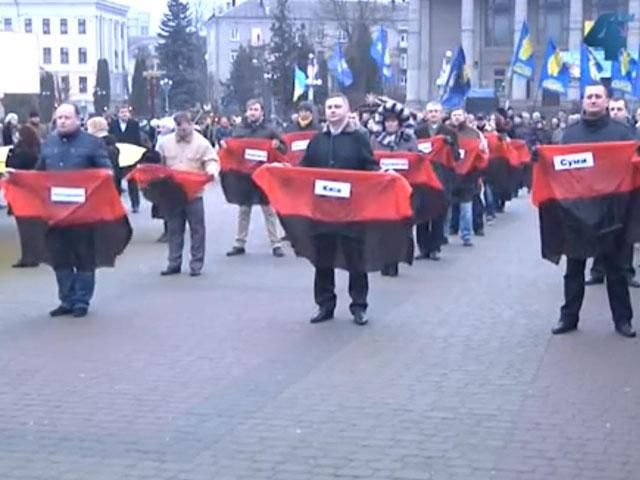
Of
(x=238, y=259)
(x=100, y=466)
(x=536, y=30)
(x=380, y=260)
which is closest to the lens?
(x=100, y=466)

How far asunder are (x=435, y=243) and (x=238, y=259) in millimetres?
2451

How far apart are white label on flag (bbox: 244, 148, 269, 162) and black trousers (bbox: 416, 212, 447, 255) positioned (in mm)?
2284

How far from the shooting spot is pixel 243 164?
1875 centimetres

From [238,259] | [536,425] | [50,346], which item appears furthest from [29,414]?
[238,259]

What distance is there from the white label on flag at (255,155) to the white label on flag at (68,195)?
565cm

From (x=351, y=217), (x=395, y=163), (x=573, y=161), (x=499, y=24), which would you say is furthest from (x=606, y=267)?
(x=499, y=24)

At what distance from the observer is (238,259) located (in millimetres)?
17641

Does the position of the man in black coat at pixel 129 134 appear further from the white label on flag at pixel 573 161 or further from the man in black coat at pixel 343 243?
the white label on flag at pixel 573 161

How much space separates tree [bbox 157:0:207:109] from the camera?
266 feet

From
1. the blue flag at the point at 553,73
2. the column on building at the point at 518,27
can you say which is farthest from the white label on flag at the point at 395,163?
the column on building at the point at 518,27

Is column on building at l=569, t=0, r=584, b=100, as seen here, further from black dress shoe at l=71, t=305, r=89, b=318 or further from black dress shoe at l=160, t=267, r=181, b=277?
black dress shoe at l=71, t=305, r=89, b=318

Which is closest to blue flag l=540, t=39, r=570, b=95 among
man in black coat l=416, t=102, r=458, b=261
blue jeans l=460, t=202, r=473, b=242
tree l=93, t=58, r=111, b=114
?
man in black coat l=416, t=102, r=458, b=261

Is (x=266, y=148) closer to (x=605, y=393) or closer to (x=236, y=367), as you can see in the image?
(x=236, y=367)

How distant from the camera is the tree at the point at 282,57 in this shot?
74.1 meters
